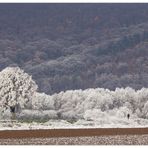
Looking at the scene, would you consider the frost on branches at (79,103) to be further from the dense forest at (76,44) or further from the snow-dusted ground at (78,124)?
the dense forest at (76,44)

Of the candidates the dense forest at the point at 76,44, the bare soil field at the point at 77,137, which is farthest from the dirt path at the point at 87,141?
the dense forest at the point at 76,44

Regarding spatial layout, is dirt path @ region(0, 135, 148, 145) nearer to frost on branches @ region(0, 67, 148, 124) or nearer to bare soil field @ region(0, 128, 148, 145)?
bare soil field @ region(0, 128, 148, 145)

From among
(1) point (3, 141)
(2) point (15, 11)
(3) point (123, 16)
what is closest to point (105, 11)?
(3) point (123, 16)

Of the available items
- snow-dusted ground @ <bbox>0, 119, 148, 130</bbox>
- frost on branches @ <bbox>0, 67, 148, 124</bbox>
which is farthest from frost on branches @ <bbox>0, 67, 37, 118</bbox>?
snow-dusted ground @ <bbox>0, 119, 148, 130</bbox>

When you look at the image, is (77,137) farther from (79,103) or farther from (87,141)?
(79,103)

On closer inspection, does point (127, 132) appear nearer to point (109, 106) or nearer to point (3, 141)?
point (109, 106)

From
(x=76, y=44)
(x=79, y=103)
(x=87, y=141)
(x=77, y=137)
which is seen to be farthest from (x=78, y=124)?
(x=76, y=44)
